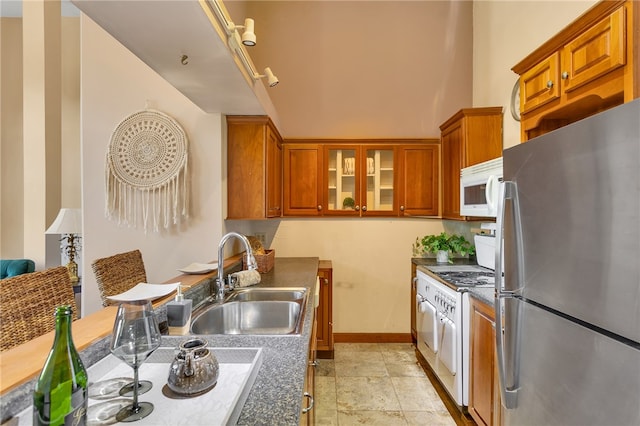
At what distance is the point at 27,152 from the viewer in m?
3.16

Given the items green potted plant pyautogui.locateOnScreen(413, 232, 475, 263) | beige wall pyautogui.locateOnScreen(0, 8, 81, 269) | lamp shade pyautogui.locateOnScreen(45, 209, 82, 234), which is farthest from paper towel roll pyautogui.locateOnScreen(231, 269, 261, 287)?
beige wall pyautogui.locateOnScreen(0, 8, 81, 269)

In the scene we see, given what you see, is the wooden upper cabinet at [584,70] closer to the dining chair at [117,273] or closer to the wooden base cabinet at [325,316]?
the wooden base cabinet at [325,316]

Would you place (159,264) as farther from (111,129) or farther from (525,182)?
(525,182)

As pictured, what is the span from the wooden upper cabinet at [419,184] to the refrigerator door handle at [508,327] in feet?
6.82

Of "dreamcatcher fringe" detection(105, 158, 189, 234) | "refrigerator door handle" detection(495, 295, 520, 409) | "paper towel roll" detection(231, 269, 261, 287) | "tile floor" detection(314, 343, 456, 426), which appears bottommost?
"tile floor" detection(314, 343, 456, 426)

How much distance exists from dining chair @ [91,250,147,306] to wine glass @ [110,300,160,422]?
1185 mm

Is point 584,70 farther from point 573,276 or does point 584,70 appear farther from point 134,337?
point 134,337

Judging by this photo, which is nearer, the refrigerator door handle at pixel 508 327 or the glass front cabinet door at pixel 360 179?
the refrigerator door handle at pixel 508 327

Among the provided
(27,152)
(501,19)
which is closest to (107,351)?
(27,152)

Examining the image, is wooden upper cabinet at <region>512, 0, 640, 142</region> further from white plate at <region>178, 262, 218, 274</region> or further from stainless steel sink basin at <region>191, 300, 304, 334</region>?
white plate at <region>178, 262, 218, 274</region>

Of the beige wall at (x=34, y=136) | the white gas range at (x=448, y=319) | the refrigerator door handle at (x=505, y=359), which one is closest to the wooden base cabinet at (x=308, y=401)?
the refrigerator door handle at (x=505, y=359)

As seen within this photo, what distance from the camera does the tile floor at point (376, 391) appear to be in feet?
7.45

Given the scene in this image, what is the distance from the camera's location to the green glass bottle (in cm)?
58

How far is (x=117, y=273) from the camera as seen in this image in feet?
6.64
